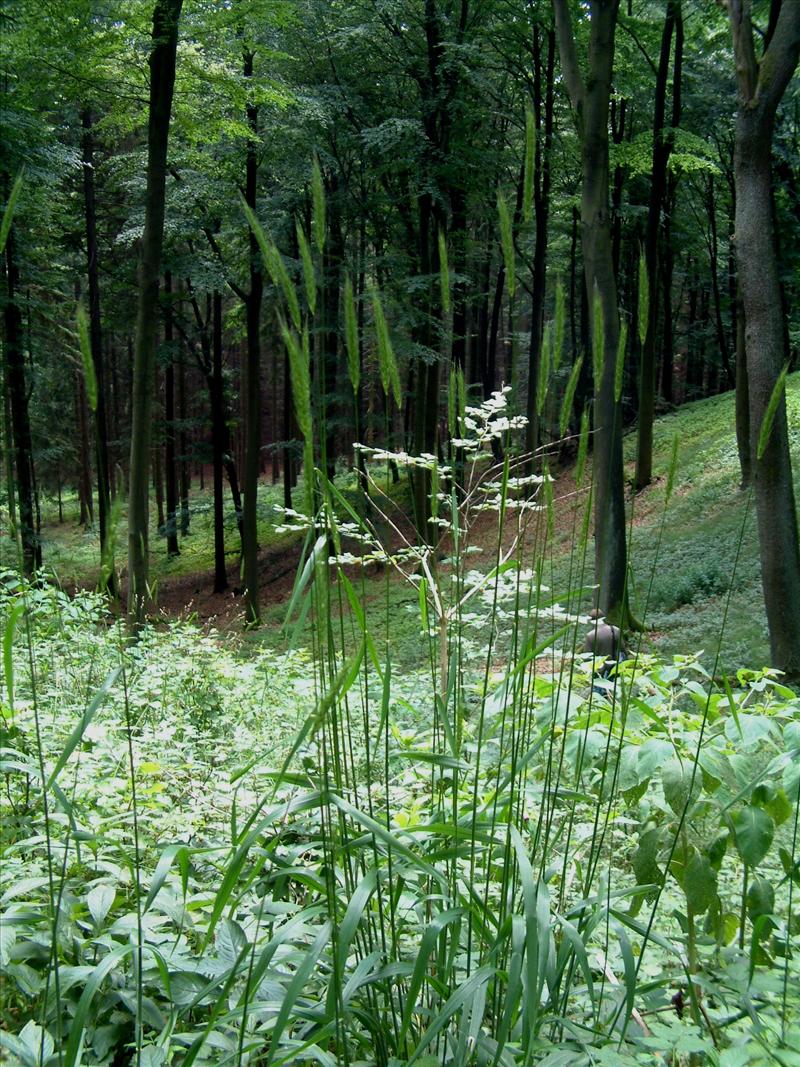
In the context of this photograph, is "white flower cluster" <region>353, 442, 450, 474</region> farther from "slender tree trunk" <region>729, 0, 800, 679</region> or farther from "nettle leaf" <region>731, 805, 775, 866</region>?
"slender tree trunk" <region>729, 0, 800, 679</region>

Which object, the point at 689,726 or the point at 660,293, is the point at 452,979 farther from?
the point at 660,293

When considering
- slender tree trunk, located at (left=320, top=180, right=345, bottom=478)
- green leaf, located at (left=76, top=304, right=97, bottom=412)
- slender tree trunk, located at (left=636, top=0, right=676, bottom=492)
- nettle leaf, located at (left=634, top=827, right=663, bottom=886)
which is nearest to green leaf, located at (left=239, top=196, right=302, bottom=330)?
green leaf, located at (left=76, top=304, right=97, bottom=412)

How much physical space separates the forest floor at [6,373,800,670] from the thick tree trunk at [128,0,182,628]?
2.61 ft

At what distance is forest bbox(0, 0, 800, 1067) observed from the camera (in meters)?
1.34

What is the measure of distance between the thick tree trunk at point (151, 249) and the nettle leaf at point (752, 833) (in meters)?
5.34

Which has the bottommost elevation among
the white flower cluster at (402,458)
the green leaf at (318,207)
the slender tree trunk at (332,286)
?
the white flower cluster at (402,458)

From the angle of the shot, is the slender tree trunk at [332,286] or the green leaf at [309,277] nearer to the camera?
the green leaf at [309,277]

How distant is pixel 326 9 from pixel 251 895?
1415 cm

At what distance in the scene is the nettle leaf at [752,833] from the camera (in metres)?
1.51

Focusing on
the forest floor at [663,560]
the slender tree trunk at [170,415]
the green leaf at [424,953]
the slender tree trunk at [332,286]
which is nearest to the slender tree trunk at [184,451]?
the slender tree trunk at [170,415]

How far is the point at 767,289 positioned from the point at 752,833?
15.8 feet

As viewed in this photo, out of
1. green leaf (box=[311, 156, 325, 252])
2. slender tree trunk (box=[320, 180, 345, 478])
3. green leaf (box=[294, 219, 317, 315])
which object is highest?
slender tree trunk (box=[320, 180, 345, 478])

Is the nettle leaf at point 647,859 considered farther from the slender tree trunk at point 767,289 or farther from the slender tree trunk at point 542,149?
the slender tree trunk at point 542,149

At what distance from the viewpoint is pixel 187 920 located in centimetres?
157
